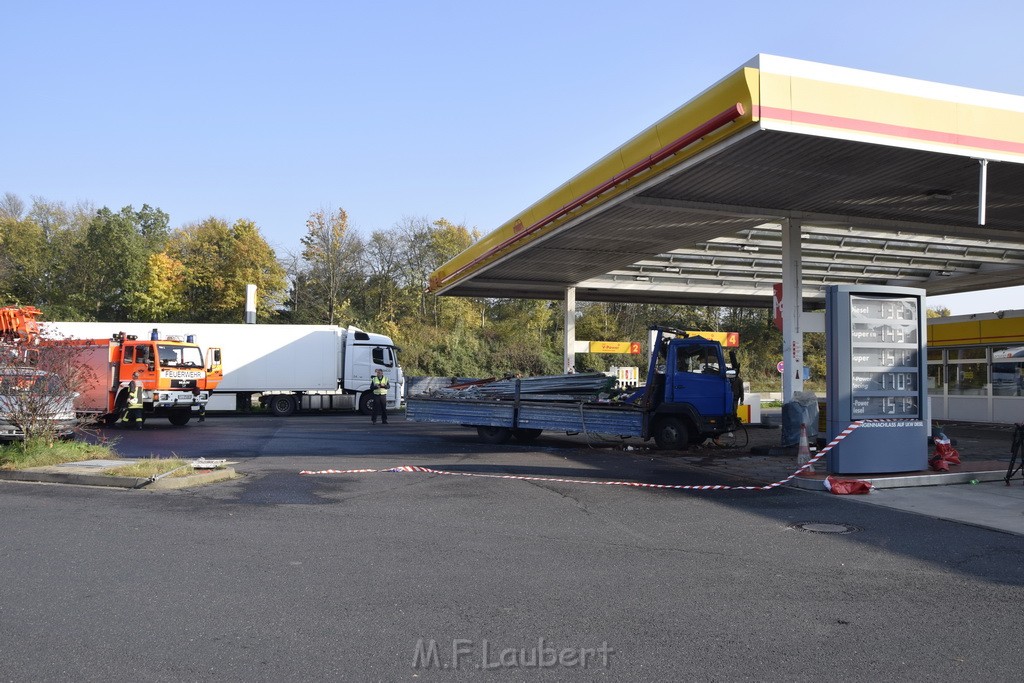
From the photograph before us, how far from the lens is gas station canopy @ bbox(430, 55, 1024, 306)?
11.0 m

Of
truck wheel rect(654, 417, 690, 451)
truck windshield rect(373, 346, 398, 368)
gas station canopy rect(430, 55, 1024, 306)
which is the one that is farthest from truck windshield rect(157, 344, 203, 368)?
truck wheel rect(654, 417, 690, 451)

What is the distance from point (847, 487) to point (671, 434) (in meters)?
5.62

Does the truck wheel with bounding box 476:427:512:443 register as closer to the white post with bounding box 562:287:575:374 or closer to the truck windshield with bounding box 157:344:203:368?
the white post with bounding box 562:287:575:374

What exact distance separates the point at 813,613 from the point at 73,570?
580 cm

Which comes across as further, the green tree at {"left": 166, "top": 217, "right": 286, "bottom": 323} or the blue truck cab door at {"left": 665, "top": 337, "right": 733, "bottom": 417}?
the green tree at {"left": 166, "top": 217, "right": 286, "bottom": 323}

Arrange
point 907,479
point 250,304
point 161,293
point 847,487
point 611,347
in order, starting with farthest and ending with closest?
1. point 161,293
2. point 250,304
3. point 611,347
4. point 907,479
5. point 847,487

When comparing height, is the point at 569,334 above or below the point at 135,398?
above

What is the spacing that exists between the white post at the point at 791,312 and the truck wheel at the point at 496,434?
20.5ft

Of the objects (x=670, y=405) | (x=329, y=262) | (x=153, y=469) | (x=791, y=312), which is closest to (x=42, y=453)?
(x=153, y=469)

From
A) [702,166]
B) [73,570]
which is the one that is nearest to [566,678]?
[73,570]

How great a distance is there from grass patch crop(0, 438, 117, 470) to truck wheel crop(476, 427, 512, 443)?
317 inches

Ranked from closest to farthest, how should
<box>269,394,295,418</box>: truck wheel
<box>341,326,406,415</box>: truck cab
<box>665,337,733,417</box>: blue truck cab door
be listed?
<box>665,337,733,417</box>: blue truck cab door
<box>269,394,295,418</box>: truck wheel
<box>341,326,406,415</box>: truck cab

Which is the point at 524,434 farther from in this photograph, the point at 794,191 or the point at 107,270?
the point at 107,270

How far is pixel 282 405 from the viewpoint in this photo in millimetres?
30641
